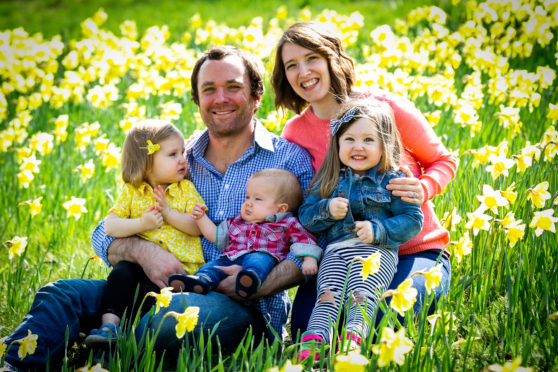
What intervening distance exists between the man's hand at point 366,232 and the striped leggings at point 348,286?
0.07m

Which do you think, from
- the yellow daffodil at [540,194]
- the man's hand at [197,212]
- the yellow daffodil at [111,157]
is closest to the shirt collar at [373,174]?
the yellow daffodil at [540,194]

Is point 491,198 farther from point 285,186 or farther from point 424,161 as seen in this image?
point 285,186

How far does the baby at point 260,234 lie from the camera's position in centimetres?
262

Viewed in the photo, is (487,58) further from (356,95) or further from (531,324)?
(531,324)

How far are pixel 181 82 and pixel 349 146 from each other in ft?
8.62

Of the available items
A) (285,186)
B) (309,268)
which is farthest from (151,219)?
(309,268)

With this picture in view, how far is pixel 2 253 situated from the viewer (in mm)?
4230

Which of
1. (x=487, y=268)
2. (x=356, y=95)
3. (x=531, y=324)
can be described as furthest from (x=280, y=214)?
(x=531, y=324)

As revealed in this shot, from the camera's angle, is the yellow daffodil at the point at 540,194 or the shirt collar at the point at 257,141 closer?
the yellow daffodil at the point at 540,194

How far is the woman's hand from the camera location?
2.58m

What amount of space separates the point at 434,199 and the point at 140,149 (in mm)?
1689

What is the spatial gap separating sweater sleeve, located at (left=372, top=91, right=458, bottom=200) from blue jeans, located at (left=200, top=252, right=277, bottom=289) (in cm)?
86

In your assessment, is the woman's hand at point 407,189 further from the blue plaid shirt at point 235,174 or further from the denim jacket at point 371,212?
the blue plaid shirt at point 235,174

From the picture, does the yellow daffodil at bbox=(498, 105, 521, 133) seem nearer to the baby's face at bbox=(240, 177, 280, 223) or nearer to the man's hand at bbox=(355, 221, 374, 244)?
the man's hand at bbox=(355, 221, 374, 244)
